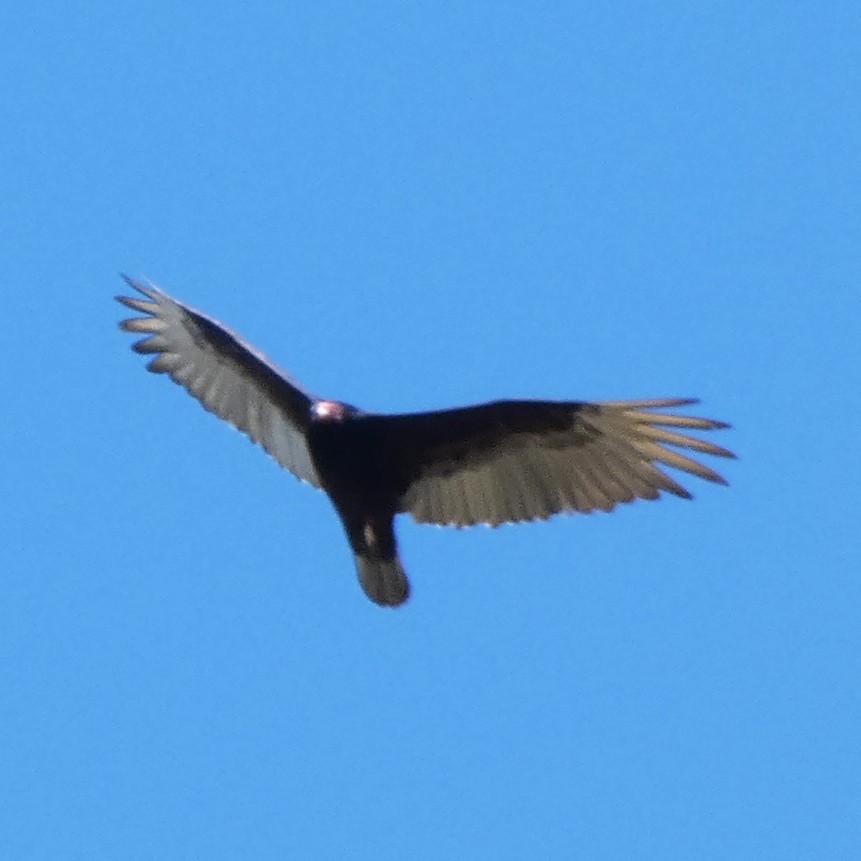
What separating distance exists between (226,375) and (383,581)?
1.49m

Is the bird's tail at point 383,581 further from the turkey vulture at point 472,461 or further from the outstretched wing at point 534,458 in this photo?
the outstretched wing at point 534,458

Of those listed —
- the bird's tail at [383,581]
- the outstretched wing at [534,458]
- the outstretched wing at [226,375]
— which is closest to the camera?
the outstretched wing at [534,458]

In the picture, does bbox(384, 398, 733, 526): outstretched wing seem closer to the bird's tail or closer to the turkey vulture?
the turkey vulture

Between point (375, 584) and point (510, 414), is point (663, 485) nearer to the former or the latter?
point (510, 414)

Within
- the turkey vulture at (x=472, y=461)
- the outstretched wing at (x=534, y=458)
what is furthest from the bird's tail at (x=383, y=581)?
the outstretched wing at (x=534, y=458)

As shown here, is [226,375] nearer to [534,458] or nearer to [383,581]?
[383,581]

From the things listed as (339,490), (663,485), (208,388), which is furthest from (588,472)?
(208,388)

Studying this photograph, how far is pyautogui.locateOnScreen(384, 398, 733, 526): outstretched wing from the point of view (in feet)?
30.5

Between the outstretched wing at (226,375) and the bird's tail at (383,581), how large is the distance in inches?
19.1

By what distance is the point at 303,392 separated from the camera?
9.86 m

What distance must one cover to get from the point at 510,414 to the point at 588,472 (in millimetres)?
457

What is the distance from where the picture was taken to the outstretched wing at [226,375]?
33.0 ft

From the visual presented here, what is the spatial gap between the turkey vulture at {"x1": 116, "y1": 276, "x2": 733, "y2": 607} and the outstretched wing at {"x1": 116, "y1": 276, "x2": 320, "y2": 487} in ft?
0.07

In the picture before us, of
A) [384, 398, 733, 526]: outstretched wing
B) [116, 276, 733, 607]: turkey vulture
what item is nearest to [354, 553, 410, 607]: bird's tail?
[116, 276, 733, 607]: turkey vulture
